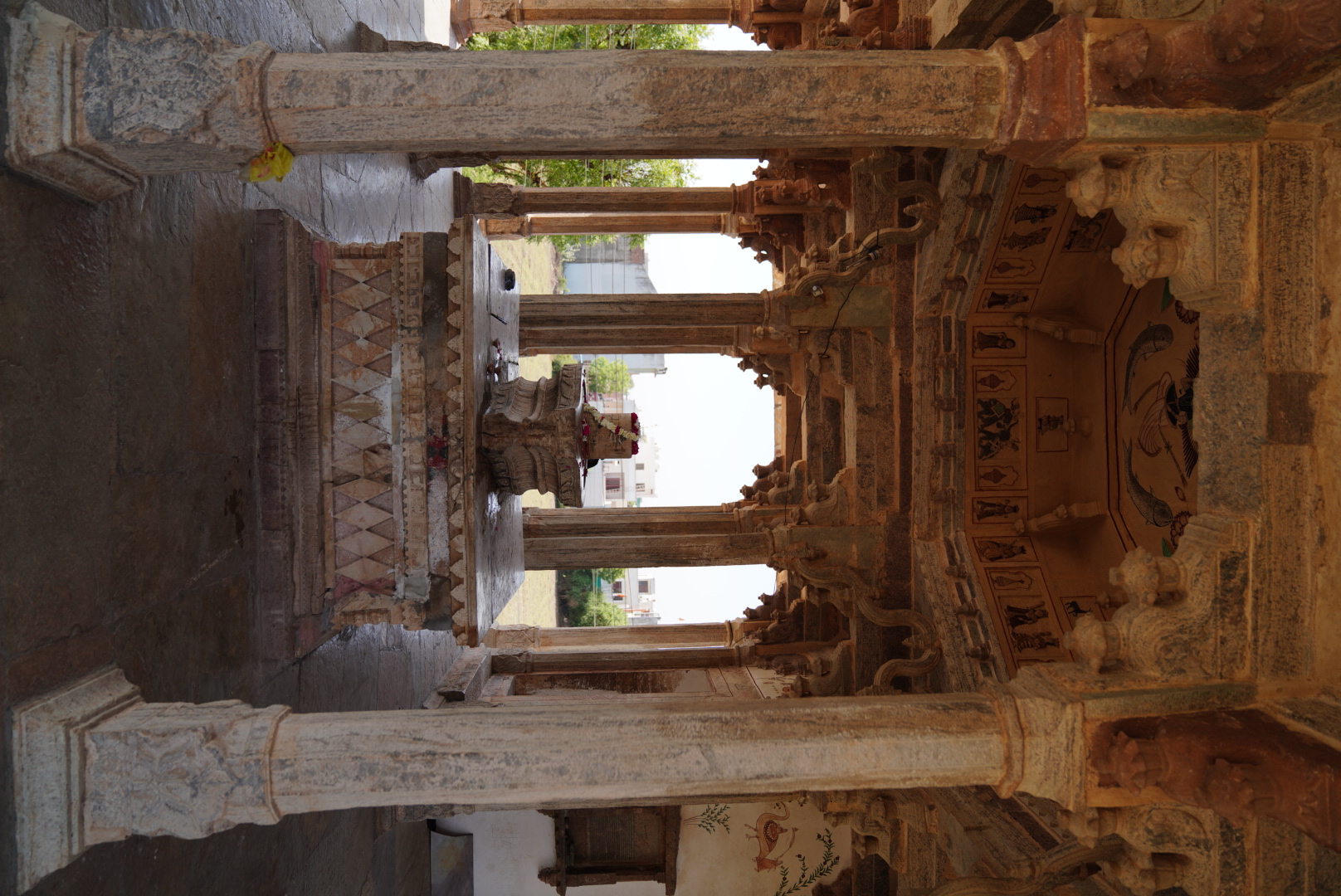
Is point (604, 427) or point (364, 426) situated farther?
point (604, 427)

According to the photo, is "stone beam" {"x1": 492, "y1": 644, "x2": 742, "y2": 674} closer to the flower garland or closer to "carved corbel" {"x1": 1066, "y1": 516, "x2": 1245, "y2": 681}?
the flower garland

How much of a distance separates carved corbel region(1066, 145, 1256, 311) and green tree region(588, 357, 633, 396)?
18.5 metres

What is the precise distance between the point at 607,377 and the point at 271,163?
743 inches

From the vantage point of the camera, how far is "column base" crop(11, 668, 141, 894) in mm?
3100

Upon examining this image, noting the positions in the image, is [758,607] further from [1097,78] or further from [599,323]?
[1097,78]

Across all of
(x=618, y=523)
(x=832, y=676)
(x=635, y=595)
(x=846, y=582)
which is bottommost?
(x=635, y=595)

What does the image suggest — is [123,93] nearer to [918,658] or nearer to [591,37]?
[918,658]

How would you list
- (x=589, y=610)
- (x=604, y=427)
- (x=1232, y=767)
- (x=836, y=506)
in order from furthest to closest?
(x=589, y=610) → (x=836, y=506) → (x=604, y=427) → (x=1232, y=767)

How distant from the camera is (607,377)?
2212cm

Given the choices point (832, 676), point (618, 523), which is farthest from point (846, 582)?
point (618, 523)

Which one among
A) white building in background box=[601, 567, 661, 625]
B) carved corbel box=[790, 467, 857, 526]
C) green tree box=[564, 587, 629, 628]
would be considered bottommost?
white building in background box=[601, 567, 661, 625]

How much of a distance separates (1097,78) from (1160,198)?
534 millimetres

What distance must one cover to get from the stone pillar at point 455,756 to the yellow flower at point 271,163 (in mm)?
Result: 2155

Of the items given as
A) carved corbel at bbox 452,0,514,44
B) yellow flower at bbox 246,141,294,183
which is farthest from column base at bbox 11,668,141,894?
carved corbel at bbox 452,0,514,44
